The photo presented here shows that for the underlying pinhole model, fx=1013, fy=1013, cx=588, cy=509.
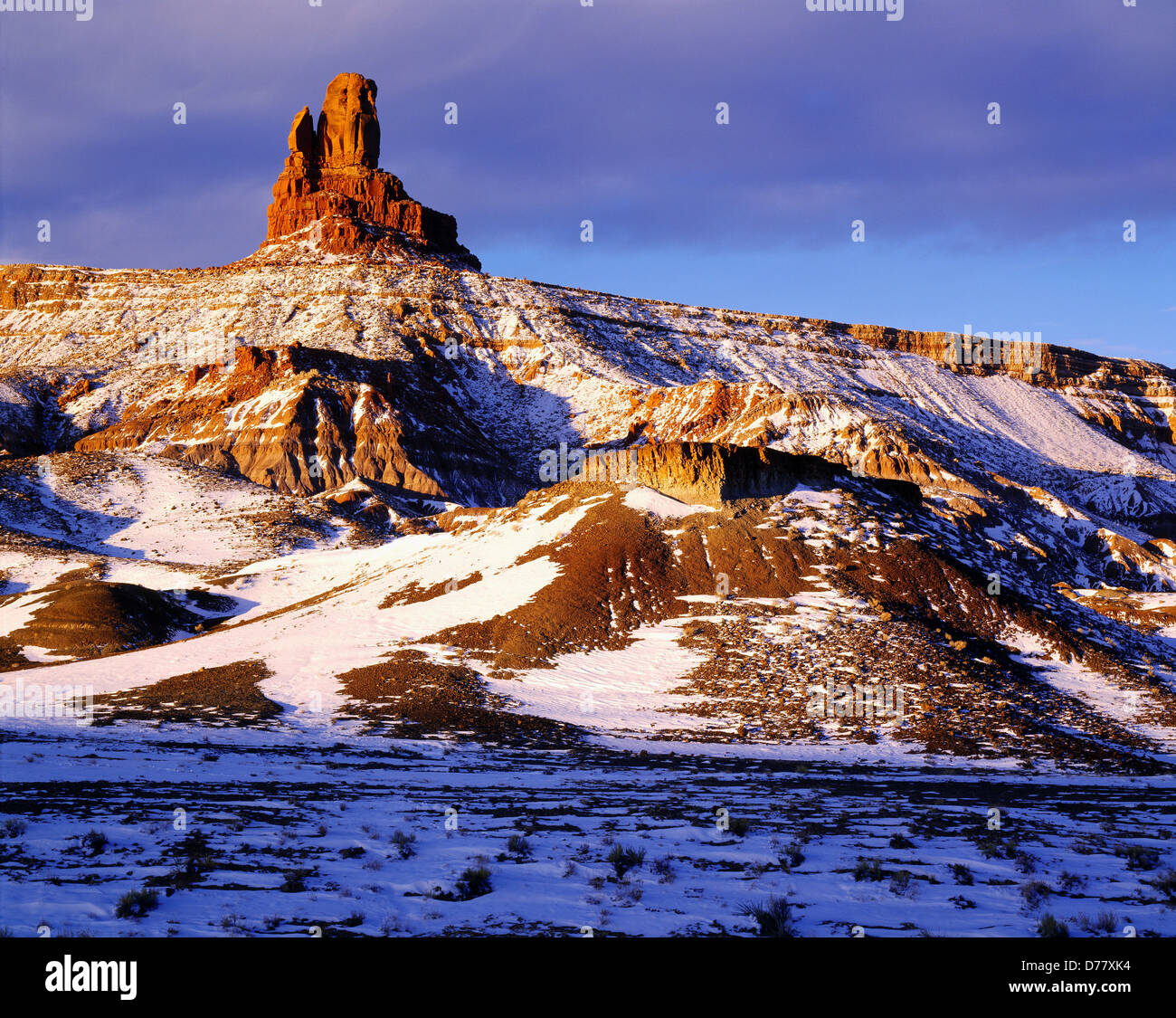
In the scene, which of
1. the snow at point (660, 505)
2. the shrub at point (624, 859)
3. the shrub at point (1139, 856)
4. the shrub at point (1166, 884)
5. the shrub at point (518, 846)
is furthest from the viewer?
the snow at point (660, 505)

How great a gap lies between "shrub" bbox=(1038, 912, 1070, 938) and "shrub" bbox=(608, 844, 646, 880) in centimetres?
429

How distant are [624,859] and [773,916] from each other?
267 centimetres

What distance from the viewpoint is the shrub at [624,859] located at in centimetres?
1153

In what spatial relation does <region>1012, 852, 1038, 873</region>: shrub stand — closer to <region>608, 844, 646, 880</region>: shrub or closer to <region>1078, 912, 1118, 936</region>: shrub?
<region>1078, 912, 1118, 936</region>: shrub

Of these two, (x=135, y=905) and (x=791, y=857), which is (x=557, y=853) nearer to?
(x=791, y=857)

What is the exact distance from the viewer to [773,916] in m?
9.50

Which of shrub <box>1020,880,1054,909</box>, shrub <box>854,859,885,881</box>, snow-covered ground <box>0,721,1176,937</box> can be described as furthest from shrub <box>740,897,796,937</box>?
shrub <box>1020,880,1054,909</box>

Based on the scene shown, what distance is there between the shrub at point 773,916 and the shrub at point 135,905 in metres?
5.58

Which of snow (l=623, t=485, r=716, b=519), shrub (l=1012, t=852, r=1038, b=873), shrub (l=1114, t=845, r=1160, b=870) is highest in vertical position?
snow (l=623, t=485, r=716, b=519)

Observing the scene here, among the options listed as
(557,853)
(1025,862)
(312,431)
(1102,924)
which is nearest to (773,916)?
(1102,924)

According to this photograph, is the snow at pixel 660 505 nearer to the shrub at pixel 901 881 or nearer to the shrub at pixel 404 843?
the shrub at pixel 404 843

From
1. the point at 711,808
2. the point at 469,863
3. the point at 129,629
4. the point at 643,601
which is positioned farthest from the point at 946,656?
the point at 129,629

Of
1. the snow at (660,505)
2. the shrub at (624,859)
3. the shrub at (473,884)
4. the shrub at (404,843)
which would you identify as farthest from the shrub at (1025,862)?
the snow at (660,505)

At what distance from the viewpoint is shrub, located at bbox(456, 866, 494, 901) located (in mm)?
10367
